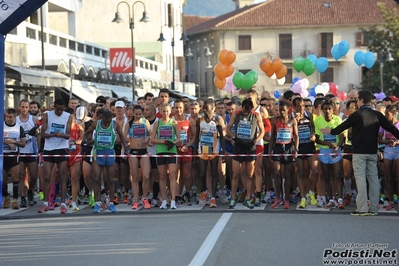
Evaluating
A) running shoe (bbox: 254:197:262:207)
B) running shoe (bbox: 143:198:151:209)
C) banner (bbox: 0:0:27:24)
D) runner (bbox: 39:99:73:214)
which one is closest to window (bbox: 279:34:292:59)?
running shoe (bbox: 254:197:262:207)

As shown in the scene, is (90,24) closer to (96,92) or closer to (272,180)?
(96,92)

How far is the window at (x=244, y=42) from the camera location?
86938 millimetres

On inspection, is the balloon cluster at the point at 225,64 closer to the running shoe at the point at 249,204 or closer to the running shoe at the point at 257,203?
the running shoe at the point at 257,203

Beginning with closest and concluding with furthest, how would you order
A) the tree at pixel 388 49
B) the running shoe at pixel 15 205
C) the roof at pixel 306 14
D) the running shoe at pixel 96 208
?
the running shoe at pixel 96 208
the running shoe at pixel 15 205
the tree at pixel 388 49
the roof at pixel 306 14

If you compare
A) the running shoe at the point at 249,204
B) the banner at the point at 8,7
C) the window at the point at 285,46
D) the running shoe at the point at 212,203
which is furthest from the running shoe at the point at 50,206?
the window at the point at 285,46

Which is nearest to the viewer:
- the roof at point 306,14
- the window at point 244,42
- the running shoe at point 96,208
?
the running shoe at point 96,208

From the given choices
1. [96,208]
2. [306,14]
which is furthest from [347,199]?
[306,14]

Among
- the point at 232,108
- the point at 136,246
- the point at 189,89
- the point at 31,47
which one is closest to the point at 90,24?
the point at 189,89

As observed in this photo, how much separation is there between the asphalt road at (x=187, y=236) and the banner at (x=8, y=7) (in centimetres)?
358

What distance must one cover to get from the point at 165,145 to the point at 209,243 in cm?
542

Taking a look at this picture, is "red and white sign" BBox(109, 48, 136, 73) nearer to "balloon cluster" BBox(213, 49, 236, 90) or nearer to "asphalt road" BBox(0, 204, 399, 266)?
"balloon cluster" BBox(213, 49, 236, 90)

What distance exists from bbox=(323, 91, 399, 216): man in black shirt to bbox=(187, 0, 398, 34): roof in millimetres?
71016

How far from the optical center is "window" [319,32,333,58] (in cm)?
8531

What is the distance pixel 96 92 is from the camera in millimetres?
36062
